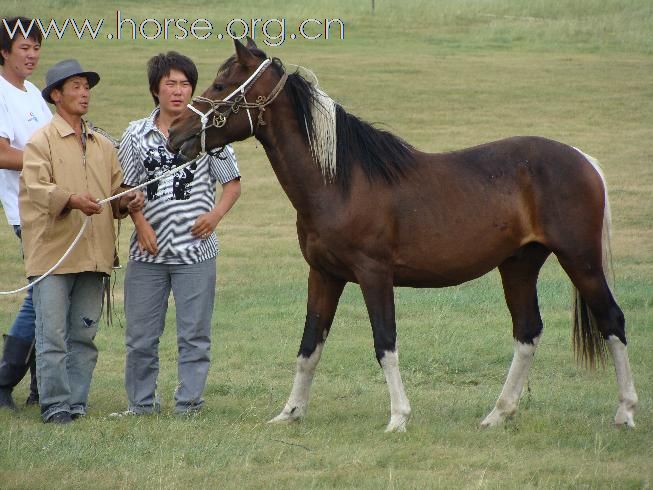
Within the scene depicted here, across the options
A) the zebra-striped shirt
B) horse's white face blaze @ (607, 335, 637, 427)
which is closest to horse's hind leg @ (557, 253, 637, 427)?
horse's white face blaze @ (607, 335, 637, 427)

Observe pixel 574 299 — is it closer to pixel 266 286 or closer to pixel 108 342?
pixel 108 342

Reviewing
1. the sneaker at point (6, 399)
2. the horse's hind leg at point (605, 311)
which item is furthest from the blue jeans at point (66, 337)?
the horse's hind leg at point (605, 311)

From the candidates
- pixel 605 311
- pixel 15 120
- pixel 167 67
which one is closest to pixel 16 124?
pixel 15 120

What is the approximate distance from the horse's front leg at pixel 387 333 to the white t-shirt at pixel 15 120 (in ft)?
7.34

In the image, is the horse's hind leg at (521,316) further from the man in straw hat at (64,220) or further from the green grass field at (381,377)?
the man in straw hat at (64,220)

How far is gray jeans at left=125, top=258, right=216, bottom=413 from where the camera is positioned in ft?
21.5

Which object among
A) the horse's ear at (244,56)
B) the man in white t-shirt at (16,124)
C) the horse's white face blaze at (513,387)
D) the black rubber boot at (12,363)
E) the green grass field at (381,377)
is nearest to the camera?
the green grass field at (381,377)

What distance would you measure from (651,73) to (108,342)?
18.8m

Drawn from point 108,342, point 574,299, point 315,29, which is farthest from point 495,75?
point 574,299

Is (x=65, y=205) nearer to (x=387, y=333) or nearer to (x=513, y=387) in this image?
(x=387, y=333)

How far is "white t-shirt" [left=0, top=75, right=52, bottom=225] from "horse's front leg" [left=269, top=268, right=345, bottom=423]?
6.26ft

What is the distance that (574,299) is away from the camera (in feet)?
22.4

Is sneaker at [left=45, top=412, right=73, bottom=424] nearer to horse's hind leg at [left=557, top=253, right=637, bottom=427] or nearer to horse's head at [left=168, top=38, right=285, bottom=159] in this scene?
horse's head at [left=168, top=38, right=285, bottom=159]

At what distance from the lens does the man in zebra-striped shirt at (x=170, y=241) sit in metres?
6.48
